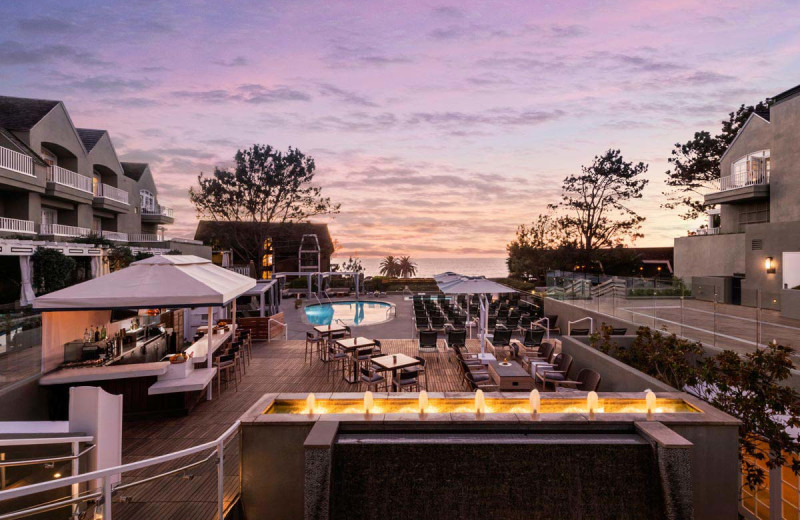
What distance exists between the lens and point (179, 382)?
6871 mm

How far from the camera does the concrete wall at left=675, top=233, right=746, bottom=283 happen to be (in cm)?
2098

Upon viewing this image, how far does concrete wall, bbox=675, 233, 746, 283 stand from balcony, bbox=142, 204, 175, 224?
125ft

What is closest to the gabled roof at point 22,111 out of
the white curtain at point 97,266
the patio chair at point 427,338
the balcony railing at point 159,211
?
the white curtain at point 97,266

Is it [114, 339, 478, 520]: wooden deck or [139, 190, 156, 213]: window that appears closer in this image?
[114, 339, 478, 520]: wooden deck

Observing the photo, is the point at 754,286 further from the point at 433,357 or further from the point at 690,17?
the point at 433,357

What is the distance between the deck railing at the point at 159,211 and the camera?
3140 cm

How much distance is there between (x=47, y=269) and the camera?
51.6 feet

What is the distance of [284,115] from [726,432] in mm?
21687

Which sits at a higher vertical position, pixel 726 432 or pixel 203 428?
pixel 726 432

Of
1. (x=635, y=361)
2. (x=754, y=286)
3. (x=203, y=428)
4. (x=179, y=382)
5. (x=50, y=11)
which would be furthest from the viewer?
(x=754, y=286)

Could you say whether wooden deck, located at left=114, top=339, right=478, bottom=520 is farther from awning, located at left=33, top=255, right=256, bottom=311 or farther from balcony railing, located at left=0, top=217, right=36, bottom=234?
balcony railing, located at left=0, top=217, right=36, bottom=234

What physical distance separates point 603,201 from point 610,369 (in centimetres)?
3184

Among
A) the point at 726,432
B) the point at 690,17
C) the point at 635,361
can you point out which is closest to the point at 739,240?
the point at 690,17

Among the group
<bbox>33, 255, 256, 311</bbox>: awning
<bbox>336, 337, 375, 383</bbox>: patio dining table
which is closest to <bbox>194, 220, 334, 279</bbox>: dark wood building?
<bbox>336, 337, 375, 383</bbox>: patio dining table
